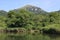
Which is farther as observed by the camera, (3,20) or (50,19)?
(3,20)

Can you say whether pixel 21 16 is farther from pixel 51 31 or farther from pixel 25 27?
pixel 51 31

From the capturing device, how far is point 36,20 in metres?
74.1

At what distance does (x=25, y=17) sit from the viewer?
7256 cm

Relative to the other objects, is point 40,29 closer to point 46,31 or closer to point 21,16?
point 46,31

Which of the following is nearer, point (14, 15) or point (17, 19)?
point (17, 19)

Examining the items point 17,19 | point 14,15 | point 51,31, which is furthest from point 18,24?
point 51,31

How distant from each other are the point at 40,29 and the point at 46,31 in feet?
15.3

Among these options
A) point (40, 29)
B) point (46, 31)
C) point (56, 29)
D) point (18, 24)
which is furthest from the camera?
point (18, 24)

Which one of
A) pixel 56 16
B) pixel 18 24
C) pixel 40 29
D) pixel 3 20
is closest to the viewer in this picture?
pixel 40 29

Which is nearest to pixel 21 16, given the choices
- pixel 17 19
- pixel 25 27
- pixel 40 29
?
pixel 17 19

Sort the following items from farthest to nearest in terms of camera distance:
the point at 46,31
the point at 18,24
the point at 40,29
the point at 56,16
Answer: the point at 56,16, the point at 18,24, the point at 40,29, the point at 46,31

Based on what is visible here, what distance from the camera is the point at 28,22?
220 feet

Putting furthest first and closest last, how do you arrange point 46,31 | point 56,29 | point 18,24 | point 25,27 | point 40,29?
point 18,24, point 25,27, point 40,29, point 46,31, point 56,29

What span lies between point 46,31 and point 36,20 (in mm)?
21052
